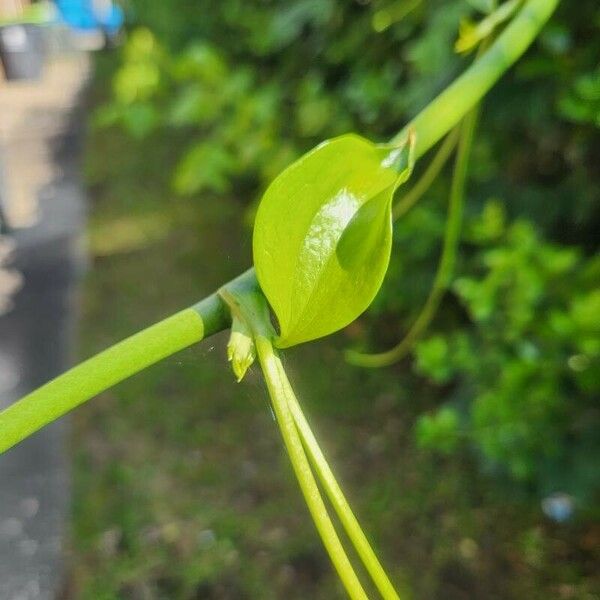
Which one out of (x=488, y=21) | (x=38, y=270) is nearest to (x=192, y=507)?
(x=38, y=270)

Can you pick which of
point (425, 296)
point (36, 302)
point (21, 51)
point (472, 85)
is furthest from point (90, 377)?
point (425, 296)

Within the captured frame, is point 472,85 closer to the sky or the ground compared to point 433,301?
closer to the sky

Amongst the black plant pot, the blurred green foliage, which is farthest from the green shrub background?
the black plant pot

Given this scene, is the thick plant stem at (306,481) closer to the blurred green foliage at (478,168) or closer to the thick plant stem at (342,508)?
the thick plant stem at (342,508)

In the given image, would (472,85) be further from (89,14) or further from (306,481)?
(89,14)

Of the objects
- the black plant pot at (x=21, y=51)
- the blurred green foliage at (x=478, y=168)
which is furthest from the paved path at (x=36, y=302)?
the blurred green foliage at (x=478, y=168)

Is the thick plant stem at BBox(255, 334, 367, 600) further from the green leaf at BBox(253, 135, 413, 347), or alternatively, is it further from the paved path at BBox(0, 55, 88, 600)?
the paved path at BBox(0, 55, 88, 600)

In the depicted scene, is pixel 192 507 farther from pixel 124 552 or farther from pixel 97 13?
pixel 97 13
